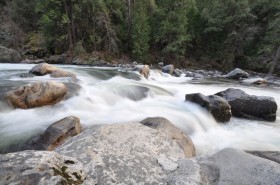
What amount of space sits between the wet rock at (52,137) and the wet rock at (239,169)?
8.41 feet

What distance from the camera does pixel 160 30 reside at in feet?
66.2

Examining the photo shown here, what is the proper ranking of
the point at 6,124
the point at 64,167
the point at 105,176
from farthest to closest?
the point at 6,124, the point at 105,176, the point at 64,167

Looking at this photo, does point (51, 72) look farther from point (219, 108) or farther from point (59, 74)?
point (219, 108)

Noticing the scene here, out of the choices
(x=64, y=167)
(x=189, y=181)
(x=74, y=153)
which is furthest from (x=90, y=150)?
(x=189, y=181)

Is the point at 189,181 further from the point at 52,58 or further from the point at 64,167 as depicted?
the point at 52,58

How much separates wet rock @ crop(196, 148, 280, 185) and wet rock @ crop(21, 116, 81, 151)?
2.56 metres

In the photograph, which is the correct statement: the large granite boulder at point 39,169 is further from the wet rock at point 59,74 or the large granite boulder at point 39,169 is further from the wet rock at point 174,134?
the wet rock at point 59,74

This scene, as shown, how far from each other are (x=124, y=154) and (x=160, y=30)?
18684mm

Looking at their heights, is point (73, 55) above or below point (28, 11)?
below

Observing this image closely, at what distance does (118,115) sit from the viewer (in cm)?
636

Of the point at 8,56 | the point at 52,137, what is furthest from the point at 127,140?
the point at 8,56

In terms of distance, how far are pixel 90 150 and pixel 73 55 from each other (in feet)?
59.5

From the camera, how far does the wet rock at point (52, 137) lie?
4230 mm

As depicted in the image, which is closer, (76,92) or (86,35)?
(76,92)
